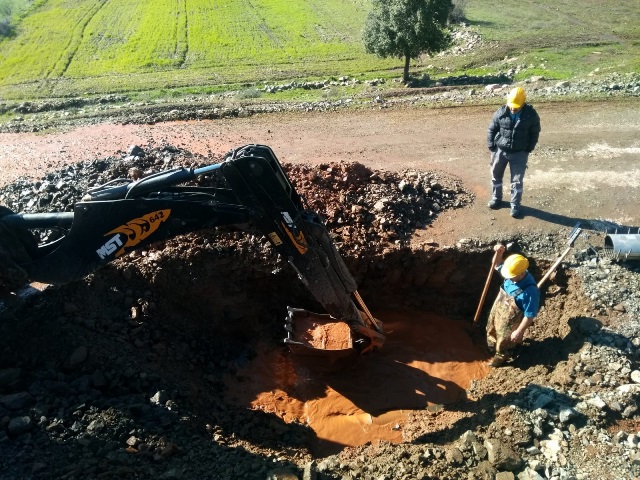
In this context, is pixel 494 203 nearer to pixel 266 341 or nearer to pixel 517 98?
pixel 517 98

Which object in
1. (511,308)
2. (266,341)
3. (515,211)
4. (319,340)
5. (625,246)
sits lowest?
(266,341)

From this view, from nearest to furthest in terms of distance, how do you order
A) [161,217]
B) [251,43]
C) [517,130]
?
1. [161,217]
2. [517,130]
3. [251,43]

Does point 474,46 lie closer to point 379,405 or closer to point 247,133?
point 247,133

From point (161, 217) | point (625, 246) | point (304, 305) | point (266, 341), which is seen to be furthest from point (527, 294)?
point (161, 217)

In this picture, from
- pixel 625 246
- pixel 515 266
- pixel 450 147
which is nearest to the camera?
pixel 515 266

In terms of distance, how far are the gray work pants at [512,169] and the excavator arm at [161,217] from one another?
4082mm

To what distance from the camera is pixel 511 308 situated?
6.92 metres

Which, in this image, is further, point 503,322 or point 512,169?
point 512,169

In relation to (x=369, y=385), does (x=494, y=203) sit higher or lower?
higher

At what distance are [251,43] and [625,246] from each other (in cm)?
2224

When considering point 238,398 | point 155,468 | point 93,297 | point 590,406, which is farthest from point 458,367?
point 93,297

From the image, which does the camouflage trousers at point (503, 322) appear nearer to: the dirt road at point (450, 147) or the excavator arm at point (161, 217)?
the dirt road at point (450, 147)

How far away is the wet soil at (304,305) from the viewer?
6.46 m

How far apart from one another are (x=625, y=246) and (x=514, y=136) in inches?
91.5
